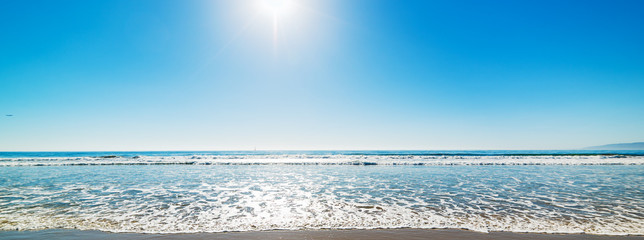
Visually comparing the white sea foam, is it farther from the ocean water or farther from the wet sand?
the wet sand

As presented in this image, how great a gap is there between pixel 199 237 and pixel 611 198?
1396 centimetres

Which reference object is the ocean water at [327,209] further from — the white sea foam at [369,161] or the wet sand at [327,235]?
the white sea foam at [369,161]

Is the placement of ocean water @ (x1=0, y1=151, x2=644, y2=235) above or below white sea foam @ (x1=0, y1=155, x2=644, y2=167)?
below

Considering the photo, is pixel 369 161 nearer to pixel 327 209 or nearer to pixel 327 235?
pixel 327 209

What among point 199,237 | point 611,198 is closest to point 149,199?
point 199,237

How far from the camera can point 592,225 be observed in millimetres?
6734

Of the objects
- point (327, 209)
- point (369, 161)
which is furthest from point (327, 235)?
point (369, 161)

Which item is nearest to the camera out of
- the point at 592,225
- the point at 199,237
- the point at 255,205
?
the point at 199,237

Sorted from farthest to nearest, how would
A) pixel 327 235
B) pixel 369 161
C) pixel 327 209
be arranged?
pixel 369 161 < pixel 327 209 < pixel 327 235

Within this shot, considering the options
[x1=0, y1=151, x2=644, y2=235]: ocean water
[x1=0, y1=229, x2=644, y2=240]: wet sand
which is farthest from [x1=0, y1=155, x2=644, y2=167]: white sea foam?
[x1=0, y1=229, x2=644, y2=240]: wet sand

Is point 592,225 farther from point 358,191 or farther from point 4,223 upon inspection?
point 4,223

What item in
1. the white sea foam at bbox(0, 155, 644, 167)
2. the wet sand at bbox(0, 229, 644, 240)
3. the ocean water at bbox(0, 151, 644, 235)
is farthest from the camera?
the white sea foam at bbox(0, 155, 644, 167)

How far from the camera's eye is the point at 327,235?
6.13 metres

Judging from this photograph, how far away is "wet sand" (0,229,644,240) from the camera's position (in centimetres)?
602
